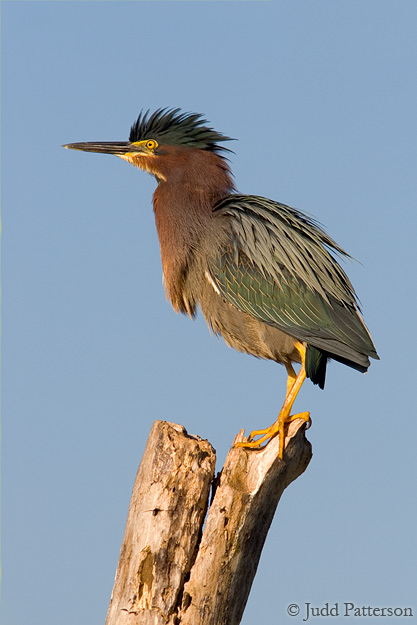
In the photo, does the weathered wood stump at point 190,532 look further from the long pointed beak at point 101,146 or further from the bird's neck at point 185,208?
the long pointed beak at point 101,146

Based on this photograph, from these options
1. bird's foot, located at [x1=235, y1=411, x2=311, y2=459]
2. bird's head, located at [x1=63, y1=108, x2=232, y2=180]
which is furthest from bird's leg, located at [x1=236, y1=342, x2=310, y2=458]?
bird's head, located at [x1=63, y1=108, x2=232, y2=180]

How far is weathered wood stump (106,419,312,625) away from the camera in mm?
4691

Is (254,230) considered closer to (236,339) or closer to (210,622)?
(236,339)

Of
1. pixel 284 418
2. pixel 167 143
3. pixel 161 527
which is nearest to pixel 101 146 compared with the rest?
pixel 167 143

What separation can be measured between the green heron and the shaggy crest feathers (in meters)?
0.17

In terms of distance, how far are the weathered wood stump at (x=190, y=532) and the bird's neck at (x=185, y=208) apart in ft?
5.89

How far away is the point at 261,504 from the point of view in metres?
4.94

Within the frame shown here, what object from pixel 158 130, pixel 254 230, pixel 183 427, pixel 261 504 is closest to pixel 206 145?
pixel 158 130

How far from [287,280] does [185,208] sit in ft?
3.75

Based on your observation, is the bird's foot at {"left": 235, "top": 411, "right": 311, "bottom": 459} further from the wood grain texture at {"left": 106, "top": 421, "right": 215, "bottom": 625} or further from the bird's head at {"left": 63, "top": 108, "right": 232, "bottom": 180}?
the bird's head at {"left": 63, "top": 108, "right": 232, "bottom": 180}

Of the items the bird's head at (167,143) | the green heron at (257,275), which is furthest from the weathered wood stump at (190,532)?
the bird's head at (167,143)

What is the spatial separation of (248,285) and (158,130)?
2.04 meters

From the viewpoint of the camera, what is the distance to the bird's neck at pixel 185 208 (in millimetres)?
6559

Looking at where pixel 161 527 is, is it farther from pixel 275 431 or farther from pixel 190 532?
pixel 275 431
